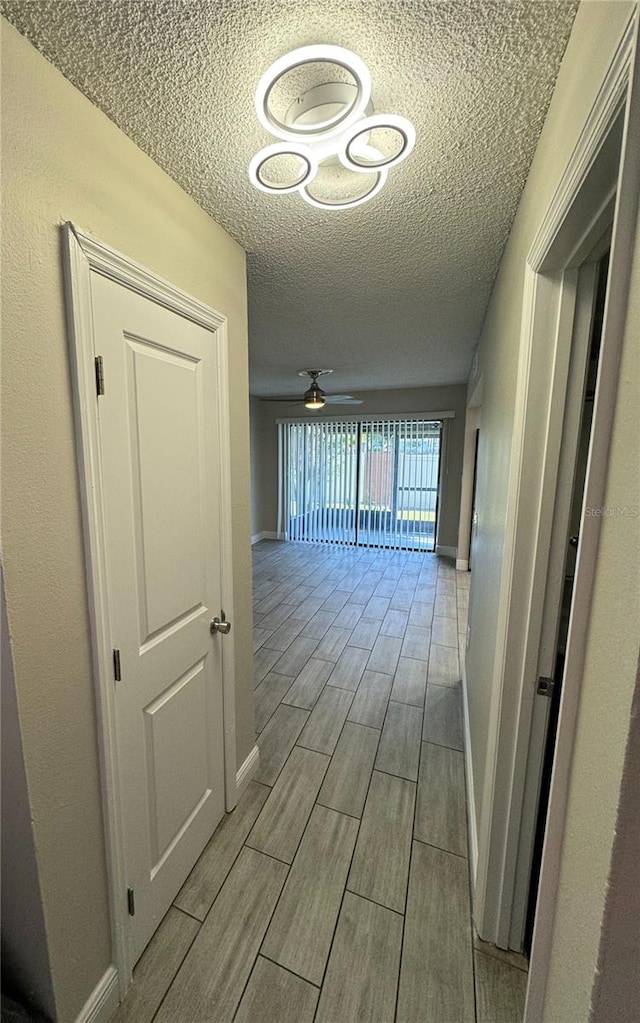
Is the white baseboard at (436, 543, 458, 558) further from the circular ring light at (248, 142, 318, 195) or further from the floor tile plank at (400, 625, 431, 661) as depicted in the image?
the circular ring light at (248, 142, 318, 195)

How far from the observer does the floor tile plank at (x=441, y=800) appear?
160 cm

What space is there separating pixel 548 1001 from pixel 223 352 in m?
1.82

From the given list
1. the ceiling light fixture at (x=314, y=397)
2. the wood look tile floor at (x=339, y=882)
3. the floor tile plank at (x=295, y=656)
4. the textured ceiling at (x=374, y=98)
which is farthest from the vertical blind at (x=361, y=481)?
the textured ceiling at (x=374, y=98)

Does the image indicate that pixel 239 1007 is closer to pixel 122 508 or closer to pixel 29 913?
pixel 29 913

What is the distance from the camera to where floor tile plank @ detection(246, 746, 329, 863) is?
1.57 meters

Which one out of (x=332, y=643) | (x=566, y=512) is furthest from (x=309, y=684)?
(x=566, y=512)

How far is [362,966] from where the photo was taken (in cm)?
118

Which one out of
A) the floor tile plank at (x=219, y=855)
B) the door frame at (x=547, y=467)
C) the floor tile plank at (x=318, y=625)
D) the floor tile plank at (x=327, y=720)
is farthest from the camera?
the floor tile plank at (x=318, y=625)

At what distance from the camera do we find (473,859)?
1.46 metres

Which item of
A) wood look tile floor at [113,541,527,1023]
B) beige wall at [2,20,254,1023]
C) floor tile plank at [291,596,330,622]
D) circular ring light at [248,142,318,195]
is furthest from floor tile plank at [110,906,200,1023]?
floor tile plank at [291,596,330,622]

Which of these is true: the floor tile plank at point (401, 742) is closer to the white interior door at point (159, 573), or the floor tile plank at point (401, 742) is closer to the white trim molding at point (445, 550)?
the white interior door at point (159, 573)

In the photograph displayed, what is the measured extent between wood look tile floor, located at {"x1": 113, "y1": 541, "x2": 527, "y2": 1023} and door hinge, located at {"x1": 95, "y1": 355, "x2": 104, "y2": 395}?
1.72 meters

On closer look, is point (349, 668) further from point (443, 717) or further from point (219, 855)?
point (219, 855)

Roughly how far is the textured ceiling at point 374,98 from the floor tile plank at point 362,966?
7.93 ft
